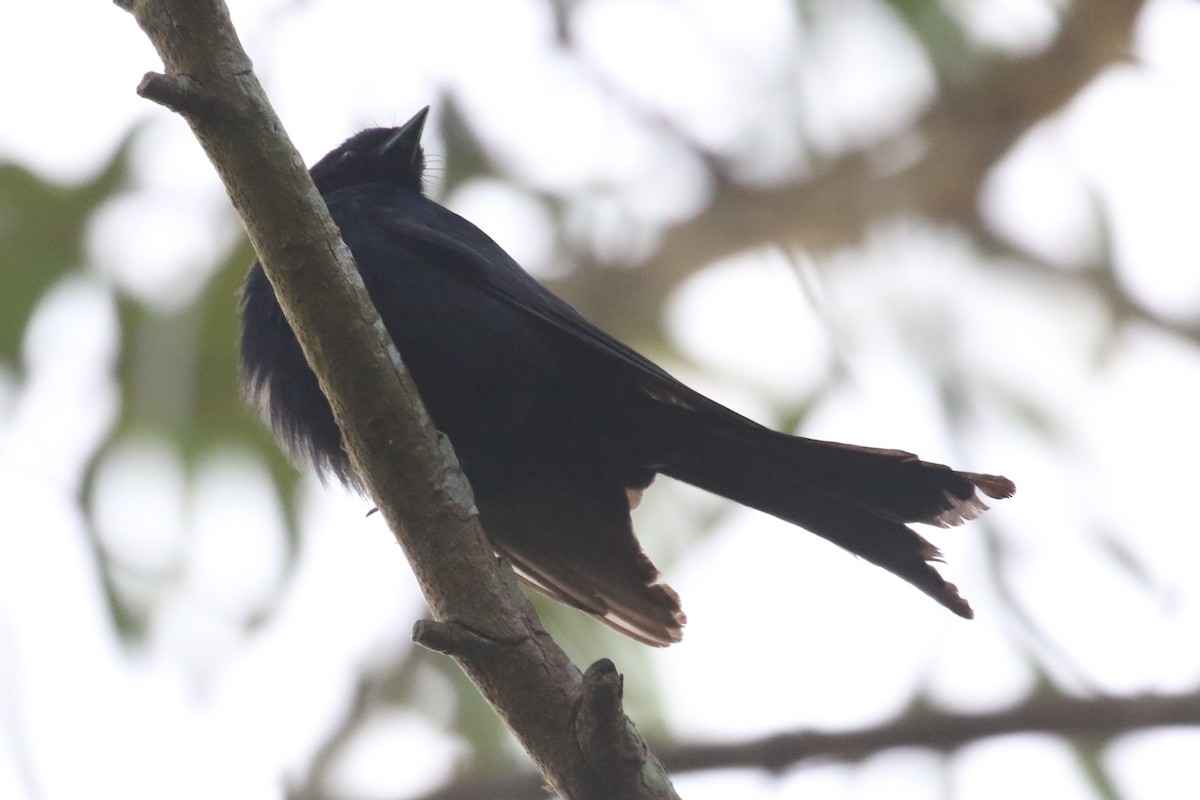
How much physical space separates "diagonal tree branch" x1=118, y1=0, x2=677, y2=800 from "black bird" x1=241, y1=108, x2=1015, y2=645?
2.91 ft

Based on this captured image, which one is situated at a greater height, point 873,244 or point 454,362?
point 873,244

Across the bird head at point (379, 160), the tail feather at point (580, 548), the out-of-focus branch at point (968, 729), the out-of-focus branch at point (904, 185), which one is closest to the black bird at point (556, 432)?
the tail feather at point (580, 548)

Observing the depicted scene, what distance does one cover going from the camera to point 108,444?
482 centimetres

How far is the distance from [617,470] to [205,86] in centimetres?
172

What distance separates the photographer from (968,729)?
334 cm

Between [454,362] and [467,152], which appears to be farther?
[467,152]

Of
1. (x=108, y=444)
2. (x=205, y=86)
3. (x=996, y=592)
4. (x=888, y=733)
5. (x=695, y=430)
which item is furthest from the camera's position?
(x=108, y=444)

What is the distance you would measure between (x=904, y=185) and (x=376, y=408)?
145 inches

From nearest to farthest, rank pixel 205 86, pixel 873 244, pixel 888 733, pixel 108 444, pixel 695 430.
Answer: pixel 205 86
pixel 888 733
pixel 695 430
pixel 108 444
pixel 873 244

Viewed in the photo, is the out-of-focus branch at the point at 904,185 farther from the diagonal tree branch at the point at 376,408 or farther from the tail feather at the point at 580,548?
the diagonal tree branch at the point at 376,408

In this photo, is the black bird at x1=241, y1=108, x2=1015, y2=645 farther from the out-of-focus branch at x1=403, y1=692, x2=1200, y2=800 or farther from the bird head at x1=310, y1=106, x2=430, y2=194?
the bird head at x1=310, y1=106, x2=430, y2=194

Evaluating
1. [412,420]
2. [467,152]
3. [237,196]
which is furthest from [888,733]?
[467,152]

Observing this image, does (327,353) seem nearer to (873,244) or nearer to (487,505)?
(487,505)

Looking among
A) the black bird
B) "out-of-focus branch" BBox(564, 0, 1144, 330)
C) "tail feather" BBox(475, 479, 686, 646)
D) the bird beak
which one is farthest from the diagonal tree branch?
"out-of-focus branch" BBox(564, 0, 1144, 330)
